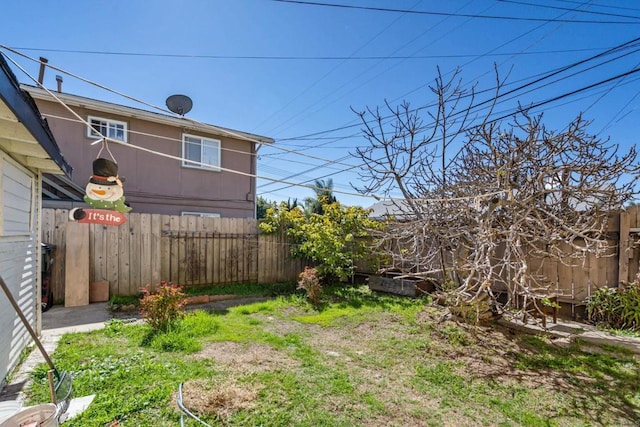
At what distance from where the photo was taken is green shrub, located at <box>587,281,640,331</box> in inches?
178

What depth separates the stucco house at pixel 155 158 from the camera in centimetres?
761

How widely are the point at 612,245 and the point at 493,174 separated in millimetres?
2523

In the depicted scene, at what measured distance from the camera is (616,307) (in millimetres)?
4715

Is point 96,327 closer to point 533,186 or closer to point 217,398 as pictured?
point 217,398

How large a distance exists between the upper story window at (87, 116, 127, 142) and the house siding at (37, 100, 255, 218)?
12 cm

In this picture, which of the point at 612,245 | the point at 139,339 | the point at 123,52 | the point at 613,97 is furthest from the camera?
the point at 613,97

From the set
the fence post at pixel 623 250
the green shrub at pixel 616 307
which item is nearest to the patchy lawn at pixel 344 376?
the green shrub at pixel 616 307

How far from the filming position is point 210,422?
2.33m

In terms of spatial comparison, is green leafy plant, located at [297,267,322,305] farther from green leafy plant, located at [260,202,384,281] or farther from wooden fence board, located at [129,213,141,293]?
wooden fence board, located at [129,213,141,293]

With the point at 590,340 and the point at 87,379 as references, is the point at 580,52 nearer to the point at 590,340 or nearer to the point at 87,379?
the point at 590,340

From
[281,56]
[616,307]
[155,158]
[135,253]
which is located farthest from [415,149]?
[155,158]

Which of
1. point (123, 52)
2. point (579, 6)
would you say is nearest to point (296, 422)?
point (123, 52)

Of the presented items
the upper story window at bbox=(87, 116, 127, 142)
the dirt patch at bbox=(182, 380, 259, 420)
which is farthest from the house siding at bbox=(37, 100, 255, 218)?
the dirt patch at bbox=(182, 380, 259, 420)

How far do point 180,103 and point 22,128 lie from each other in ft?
19.6
